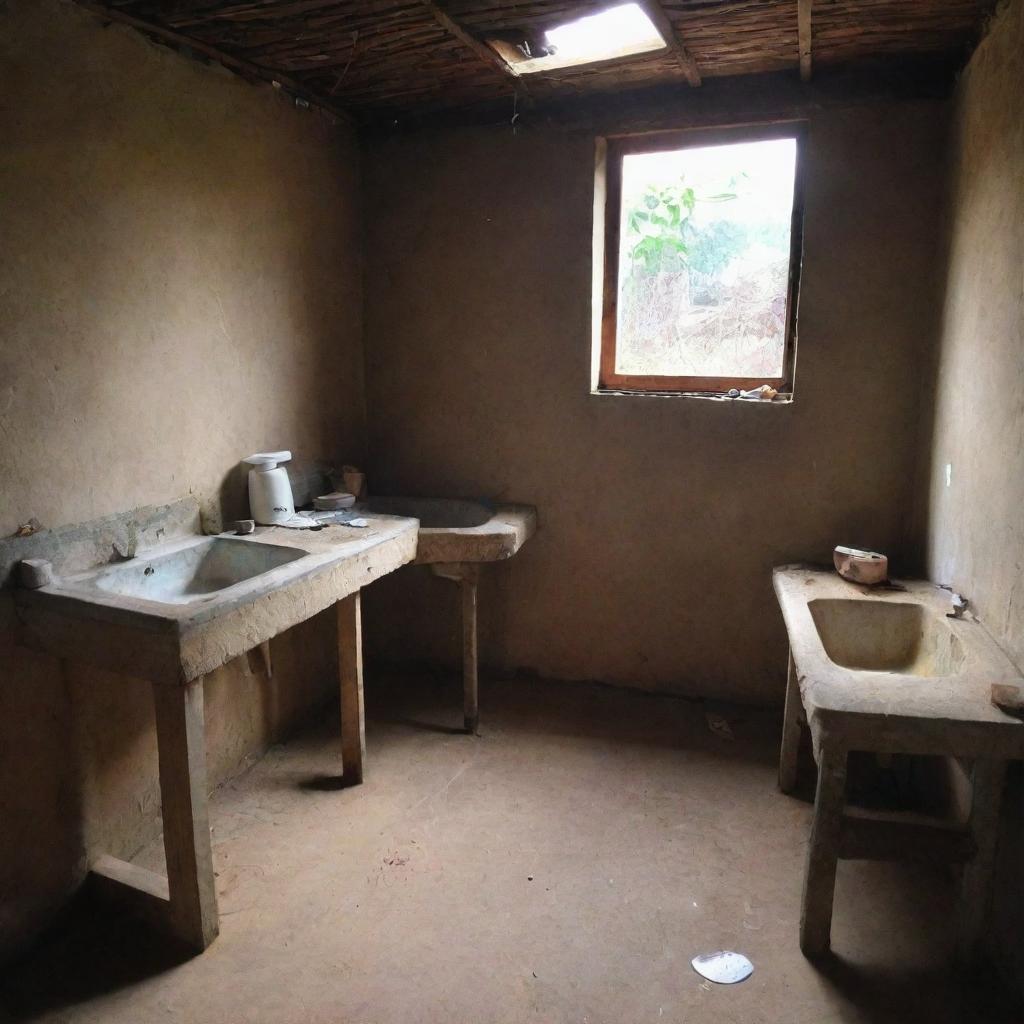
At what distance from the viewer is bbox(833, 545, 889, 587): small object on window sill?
8.73 ft

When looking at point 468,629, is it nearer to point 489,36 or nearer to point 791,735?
point 791,735

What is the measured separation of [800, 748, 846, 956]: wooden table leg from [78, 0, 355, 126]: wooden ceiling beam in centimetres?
270

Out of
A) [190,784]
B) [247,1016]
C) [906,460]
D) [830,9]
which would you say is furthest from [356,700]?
[830,9]

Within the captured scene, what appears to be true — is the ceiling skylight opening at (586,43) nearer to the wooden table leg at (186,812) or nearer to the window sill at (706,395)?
the window sill at (706,395)

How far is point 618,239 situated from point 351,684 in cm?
207

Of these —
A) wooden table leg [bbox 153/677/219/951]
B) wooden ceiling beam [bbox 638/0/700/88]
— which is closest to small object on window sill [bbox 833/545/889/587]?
wooden ceiling beam [bbox 638/0/700/88]

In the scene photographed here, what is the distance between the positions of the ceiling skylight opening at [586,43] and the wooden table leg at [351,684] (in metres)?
1.89

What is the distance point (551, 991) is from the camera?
1.89m

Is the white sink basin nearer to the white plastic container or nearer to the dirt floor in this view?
the white plastic container

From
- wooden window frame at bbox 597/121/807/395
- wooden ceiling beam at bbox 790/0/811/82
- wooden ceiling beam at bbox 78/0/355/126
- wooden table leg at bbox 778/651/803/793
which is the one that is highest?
wooden ceiling beam at bbox 790/0/811/82

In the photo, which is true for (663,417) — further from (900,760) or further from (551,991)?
(551,991)

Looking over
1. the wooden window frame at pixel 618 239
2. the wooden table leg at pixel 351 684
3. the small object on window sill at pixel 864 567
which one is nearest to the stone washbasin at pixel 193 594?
the wooden table leg at pixel 351 684

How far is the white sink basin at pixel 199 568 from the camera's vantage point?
228cm

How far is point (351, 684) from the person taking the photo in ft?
8.96
